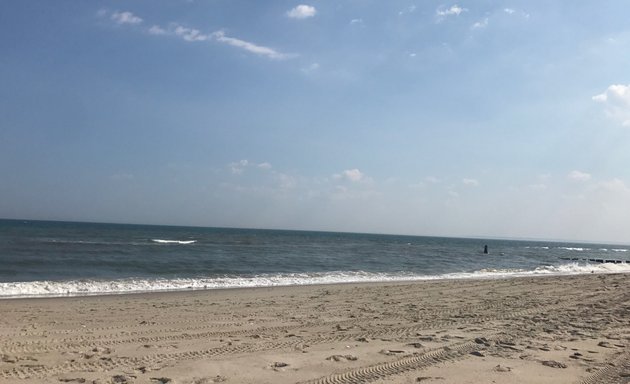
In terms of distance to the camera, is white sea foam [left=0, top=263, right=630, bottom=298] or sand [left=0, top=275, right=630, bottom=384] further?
white sea foam [left=0, top=263, right=630, bottom=298]

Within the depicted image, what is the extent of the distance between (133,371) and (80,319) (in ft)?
15.8

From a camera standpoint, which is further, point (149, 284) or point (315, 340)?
point (149, 284)

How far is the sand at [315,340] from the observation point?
6031 millimetres

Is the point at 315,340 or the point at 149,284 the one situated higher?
the point at 315,340

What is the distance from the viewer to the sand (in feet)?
19.8

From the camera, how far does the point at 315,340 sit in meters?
8.05

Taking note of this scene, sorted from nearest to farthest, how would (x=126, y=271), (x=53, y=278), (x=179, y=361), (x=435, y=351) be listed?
(x=179, y=361)
(x=435, y=351)
(x=53, y=278)
(x=126, y=271)

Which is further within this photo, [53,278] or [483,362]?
[53,278]

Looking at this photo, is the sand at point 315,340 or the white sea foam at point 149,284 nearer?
the sand at point 315,340

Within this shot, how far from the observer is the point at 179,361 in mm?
6562

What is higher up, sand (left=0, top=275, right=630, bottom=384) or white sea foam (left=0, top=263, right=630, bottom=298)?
sand (left=0, top=275, right=630, bottom=384)

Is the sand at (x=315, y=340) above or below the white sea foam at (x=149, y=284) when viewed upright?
above

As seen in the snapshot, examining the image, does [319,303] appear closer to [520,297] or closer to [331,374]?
[520,297]

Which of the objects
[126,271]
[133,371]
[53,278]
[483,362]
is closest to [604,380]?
[483,362]
